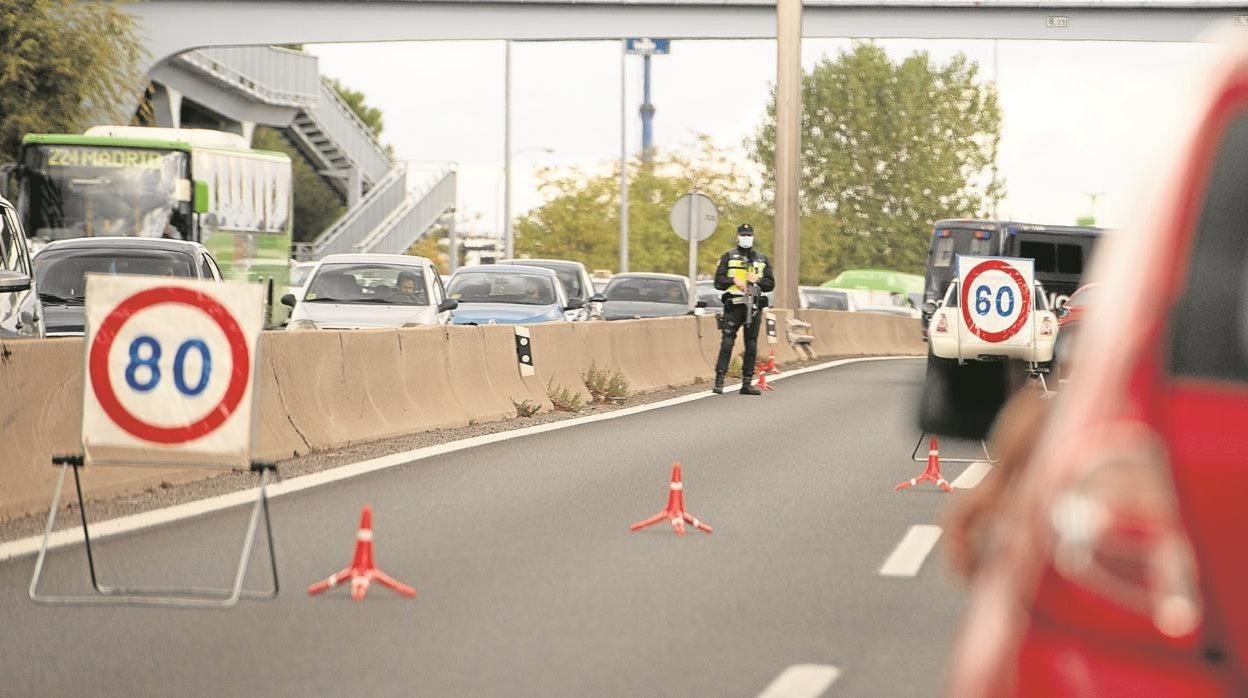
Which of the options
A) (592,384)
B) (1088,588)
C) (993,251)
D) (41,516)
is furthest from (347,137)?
(1088,588)

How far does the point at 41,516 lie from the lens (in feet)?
34.9

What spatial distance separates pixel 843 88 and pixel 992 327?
321ft

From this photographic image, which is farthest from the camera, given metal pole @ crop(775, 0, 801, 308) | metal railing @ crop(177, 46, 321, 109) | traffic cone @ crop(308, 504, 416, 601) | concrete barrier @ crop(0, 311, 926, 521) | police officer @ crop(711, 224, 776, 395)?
metal railing @ crop(177, 46, 321, 109)

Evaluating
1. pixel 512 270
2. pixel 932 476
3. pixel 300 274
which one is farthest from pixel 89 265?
pixel 300 274

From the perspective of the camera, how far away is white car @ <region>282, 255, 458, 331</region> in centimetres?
2298

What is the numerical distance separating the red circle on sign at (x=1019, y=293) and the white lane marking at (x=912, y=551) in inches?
200

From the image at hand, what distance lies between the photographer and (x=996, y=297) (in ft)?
52.4

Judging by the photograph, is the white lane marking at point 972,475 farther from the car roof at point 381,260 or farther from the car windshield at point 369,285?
the car roof at point 381,260

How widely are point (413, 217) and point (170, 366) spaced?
5075 centimetres

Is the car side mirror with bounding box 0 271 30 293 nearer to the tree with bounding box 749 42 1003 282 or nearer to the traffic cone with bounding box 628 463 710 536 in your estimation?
the traffic cone with bounding box 628 463 710 536

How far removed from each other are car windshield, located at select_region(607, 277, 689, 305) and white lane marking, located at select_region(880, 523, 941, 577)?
24.5 meters

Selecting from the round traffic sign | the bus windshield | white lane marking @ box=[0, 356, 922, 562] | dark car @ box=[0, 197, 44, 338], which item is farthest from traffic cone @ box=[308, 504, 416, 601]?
the bus windshield

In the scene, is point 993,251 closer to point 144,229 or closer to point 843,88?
point 144,229

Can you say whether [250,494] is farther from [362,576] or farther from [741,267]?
[741,267]
